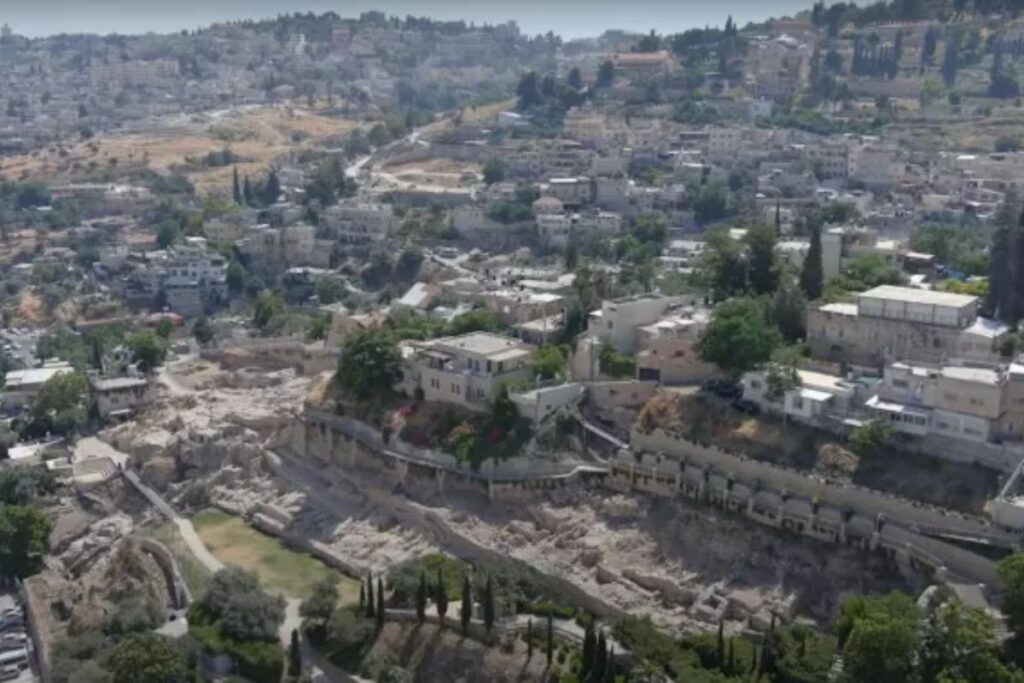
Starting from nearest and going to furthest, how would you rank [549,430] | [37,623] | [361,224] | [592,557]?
[37,623] → [592,557] → [549,430] → [361,224]

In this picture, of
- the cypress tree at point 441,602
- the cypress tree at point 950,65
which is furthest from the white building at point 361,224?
the cypress tree at point 950,65

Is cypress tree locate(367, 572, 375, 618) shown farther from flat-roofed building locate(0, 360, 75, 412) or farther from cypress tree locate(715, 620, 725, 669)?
flat-roofed building locate(0, 360, 75, 412)

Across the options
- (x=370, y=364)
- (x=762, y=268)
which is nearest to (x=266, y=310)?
(x=370, y=364)

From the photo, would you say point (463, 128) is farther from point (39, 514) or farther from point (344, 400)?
point (39, 514)

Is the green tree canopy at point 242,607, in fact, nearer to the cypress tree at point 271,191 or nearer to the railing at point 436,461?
the railing at point 436,461

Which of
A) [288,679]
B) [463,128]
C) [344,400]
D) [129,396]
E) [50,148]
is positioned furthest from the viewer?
[50,148]

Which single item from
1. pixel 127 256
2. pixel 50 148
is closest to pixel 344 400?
pixel 127 256

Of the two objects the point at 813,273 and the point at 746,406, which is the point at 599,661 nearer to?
the point at 746,406
